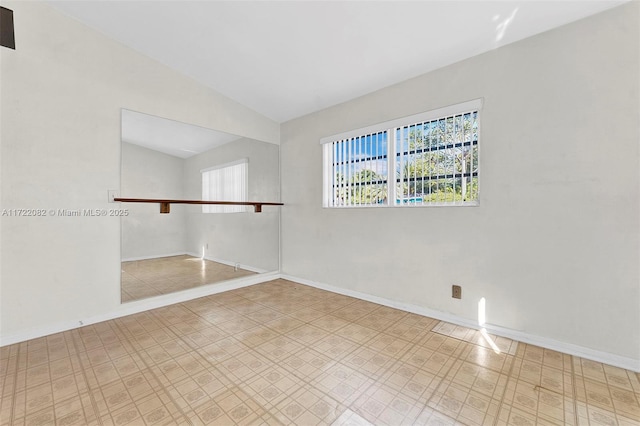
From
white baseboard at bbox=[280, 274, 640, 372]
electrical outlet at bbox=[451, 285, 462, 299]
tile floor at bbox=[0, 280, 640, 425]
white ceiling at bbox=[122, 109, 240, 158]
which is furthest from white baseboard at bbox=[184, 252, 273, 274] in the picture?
electrical outlet at bbox=[451, 285, 462, 299]

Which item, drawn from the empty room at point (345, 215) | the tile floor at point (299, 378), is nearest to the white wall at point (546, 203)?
the empty room at point (345, 215)

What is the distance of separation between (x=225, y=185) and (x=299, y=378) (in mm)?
2639

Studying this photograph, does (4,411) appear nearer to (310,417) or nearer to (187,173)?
(310,417)

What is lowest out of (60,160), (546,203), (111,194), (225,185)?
(546,203)

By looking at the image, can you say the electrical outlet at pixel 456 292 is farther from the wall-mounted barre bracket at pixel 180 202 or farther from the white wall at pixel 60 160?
the white wall at pixel 60 160

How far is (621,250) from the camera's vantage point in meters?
1.90

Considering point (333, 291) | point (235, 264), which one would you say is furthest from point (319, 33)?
point (235, 264)

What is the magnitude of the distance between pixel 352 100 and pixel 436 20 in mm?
1383

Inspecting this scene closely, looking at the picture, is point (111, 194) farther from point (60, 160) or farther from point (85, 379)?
point (85, 379)

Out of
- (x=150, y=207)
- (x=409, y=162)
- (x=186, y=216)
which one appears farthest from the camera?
(x=186, y=216)

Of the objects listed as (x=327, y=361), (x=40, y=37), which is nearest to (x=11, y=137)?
(x=40, y=37)

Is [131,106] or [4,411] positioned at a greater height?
[131,106]

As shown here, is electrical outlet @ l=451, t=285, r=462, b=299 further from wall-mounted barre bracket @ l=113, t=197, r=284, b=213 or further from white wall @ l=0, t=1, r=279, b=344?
white wall @ l=0, t=1, r=279, b=344

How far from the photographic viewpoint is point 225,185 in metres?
3.67
